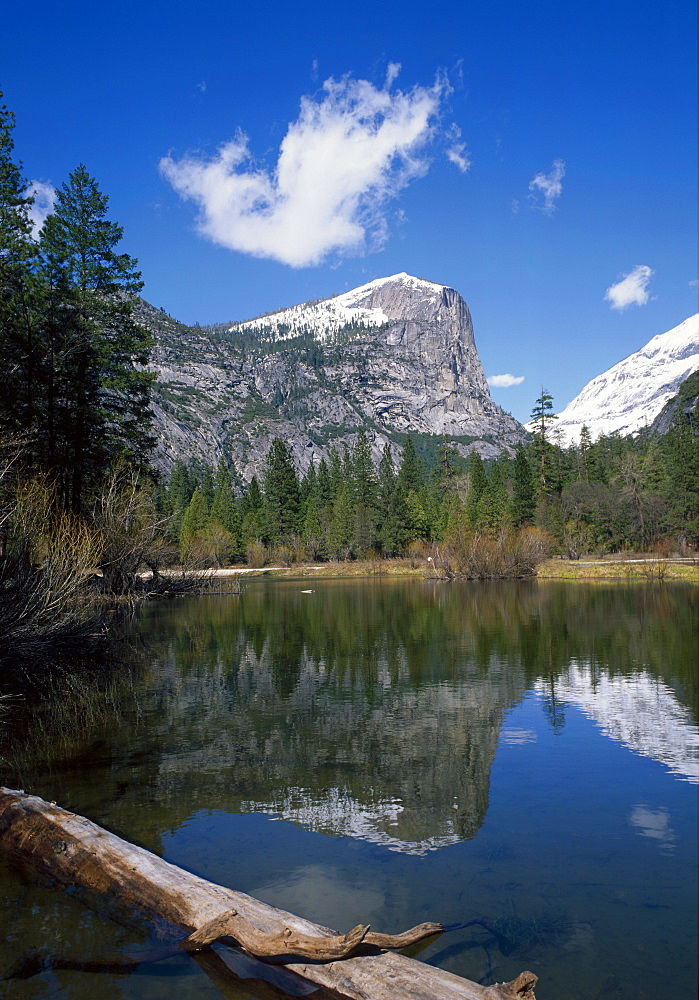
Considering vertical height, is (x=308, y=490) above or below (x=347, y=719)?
above

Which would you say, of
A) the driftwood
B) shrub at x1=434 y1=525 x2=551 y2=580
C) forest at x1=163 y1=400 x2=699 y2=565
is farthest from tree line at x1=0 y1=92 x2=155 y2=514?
forest at x1=163 y1=400 x2=699 y2=565

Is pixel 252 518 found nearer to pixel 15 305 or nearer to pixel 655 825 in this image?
pixel 15 305

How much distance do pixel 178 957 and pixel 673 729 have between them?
333 inches

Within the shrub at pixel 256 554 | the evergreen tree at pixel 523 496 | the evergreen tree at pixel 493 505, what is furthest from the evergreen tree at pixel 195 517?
the evergreen tree at pixel 523 496

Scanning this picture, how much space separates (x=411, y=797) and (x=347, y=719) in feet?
12.9

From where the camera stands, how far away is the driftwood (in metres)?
3.92

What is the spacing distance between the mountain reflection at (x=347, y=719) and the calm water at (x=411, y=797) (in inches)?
2.1

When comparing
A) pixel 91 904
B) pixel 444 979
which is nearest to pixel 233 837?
pixel 91 904

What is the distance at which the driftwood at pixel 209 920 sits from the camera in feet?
12.9

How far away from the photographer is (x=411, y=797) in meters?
7.94

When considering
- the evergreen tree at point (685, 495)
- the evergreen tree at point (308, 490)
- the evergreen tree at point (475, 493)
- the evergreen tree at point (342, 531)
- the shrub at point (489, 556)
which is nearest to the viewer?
the shrub at point (489, 556)

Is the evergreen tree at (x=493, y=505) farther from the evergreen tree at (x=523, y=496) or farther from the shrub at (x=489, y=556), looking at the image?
the shrub at (x=489, y=556)

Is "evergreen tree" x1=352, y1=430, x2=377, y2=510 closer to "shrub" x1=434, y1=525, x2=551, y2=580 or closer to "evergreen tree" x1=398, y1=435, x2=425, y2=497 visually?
"evergreen tree" x1=398, y1=435, x2=425, y2=497

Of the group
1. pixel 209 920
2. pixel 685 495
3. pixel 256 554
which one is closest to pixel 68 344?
pixel 209 920
